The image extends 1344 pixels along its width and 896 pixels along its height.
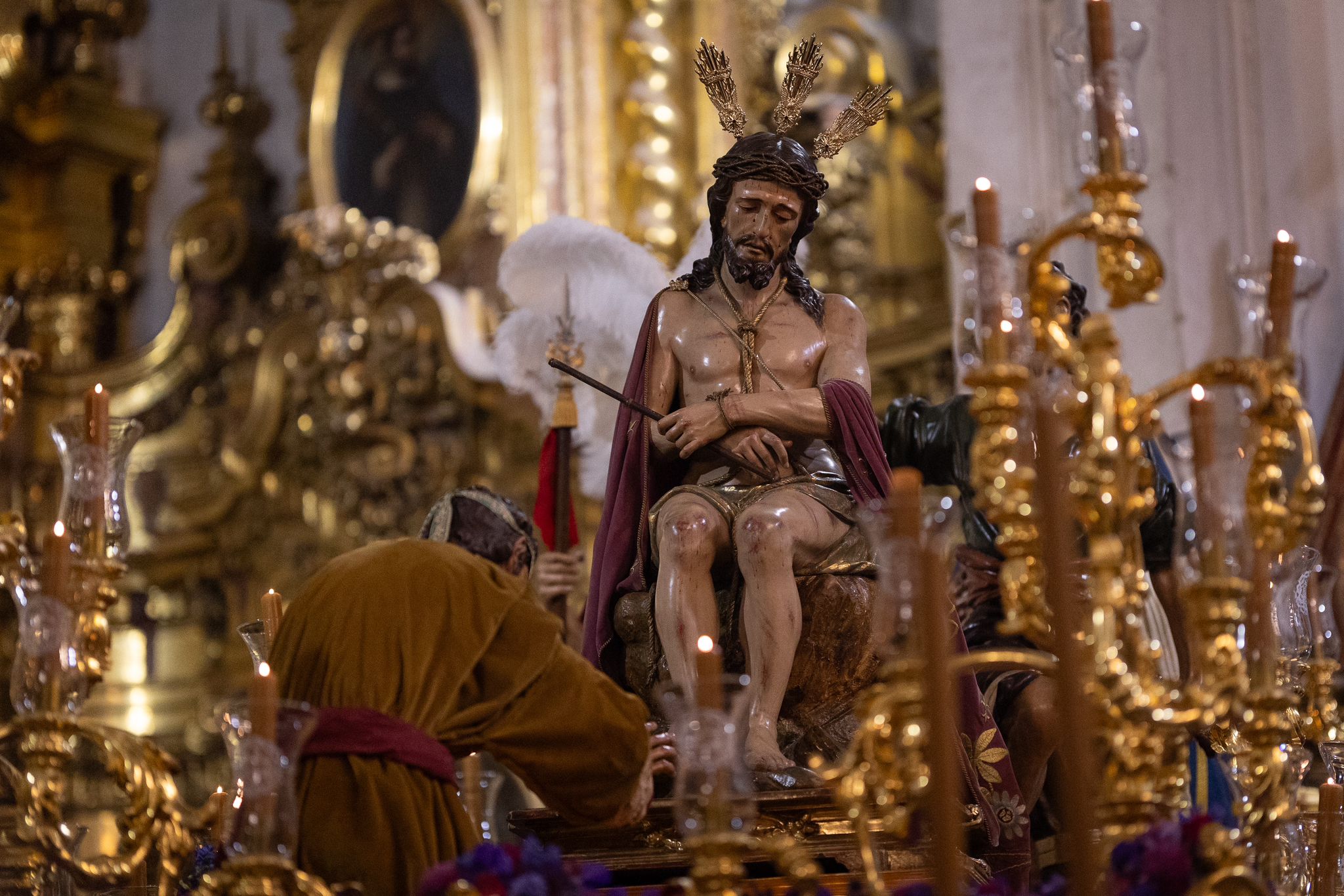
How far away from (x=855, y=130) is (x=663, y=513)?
37.3 inches

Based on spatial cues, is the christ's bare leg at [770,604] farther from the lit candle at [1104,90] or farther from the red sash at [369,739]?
the lit candle at [1104,90]

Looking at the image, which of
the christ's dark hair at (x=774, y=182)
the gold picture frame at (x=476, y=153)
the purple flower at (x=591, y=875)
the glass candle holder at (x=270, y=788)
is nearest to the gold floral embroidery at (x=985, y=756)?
the christ's dark hair at (x=774, y=182)

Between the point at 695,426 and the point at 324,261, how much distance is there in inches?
198

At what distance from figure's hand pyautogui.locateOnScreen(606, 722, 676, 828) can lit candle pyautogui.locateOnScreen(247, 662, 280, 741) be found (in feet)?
2.21

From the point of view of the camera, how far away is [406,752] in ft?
8.70

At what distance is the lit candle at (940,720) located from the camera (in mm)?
2002

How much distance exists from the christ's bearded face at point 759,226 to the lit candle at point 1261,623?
4.79 feet

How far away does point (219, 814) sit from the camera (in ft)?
9.52

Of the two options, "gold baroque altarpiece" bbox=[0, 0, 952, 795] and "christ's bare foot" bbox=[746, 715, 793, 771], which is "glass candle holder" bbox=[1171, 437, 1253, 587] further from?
"gold baroque altarpiece" bbox=[0, 0, 952, 795]

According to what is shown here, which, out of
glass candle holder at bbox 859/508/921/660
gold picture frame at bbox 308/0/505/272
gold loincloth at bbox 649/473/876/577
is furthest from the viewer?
gold picture frame at bbox 308/0/505/272

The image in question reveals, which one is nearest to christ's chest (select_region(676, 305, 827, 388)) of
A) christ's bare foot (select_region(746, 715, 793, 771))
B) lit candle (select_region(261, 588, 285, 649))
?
christ's bare foot (select_region(746, 715, 793, 771))

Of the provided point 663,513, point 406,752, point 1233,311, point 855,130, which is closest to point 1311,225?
point 1233,311

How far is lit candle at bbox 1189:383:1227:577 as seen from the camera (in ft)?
7.59

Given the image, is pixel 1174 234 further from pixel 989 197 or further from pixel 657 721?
pixel 989 197
